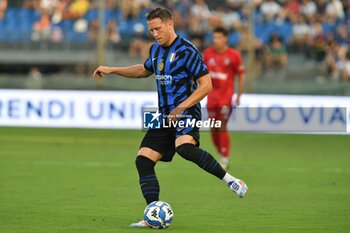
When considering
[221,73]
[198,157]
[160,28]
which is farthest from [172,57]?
[221,73]

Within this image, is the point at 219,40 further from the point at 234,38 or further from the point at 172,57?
the point at 234,38

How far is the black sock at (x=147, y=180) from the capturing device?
359 inches

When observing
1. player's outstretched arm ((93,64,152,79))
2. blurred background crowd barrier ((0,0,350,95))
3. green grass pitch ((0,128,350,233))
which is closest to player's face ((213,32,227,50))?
green grass pitch ((0,128,350,233))

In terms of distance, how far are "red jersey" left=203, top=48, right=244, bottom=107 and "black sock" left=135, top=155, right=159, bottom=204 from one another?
658 cm

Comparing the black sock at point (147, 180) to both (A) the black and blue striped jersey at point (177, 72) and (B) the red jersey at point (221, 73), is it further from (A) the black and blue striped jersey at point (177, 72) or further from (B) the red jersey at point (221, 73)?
(B) the red jersey at point (221, 73)

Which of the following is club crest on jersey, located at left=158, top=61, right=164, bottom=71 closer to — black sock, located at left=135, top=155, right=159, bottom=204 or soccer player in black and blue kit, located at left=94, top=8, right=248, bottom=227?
soccer player in black and blue kit, located at left=94, top=8, right=248, bottom=227

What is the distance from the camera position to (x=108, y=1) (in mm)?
27250

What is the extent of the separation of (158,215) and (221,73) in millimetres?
7116

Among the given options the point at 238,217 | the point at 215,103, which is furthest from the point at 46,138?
the point at 238,217

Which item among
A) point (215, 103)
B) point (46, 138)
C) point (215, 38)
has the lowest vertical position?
point (46, 138)

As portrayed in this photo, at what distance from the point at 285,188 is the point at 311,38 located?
1409cm

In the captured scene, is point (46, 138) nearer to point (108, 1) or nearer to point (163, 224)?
point (108, 1)

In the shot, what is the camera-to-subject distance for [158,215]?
8.88 m

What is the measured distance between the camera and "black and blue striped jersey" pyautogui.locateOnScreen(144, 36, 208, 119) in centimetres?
908
